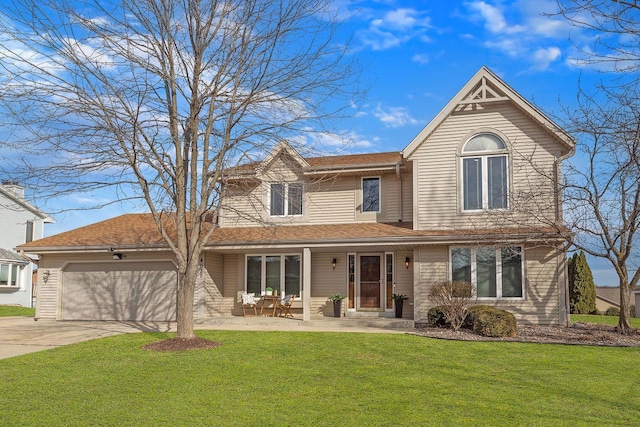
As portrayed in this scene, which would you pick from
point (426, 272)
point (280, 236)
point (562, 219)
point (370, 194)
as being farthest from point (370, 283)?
point (562, 219)

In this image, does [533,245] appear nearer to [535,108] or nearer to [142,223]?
[535,108]

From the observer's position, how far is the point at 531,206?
52.8 ft

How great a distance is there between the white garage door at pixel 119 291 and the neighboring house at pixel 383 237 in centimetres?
4

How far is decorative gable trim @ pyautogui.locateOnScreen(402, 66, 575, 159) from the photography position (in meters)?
16.2

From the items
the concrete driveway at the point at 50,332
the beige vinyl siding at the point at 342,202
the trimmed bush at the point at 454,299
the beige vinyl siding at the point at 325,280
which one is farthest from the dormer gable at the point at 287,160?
the trimmed bush at the point at 454,299

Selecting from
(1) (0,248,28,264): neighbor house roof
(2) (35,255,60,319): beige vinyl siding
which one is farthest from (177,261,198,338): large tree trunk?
(1) (0,248,28,264): neighbor house roof

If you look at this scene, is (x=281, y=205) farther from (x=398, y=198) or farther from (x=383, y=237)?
(x=383, y=237)

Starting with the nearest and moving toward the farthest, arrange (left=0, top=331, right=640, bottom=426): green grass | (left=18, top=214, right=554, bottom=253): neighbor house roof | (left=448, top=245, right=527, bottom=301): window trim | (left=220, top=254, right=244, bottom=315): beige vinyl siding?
(left=0, top=331, right=640, bottom=426): green grass, (left=18, top=214, right=554, bottom=253): neighbor house roof, (left=448, top=245, right=527, bottom=301): window trim, (left=220, top=254, right=244, bottom=315): beige vinyl siding

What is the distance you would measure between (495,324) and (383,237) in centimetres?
415

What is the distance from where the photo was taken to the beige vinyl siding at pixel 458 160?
53.8 feet

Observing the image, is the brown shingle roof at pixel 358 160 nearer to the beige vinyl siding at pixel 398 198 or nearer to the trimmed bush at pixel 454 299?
the beige vinyl siding at pixel 398 198

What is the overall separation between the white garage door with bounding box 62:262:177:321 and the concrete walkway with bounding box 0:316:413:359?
798mm

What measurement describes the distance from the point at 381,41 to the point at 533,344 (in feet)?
25.4

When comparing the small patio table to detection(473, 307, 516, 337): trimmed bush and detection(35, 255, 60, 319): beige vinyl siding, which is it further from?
detection(35, 255, 60, 319): beige vinyl siding
